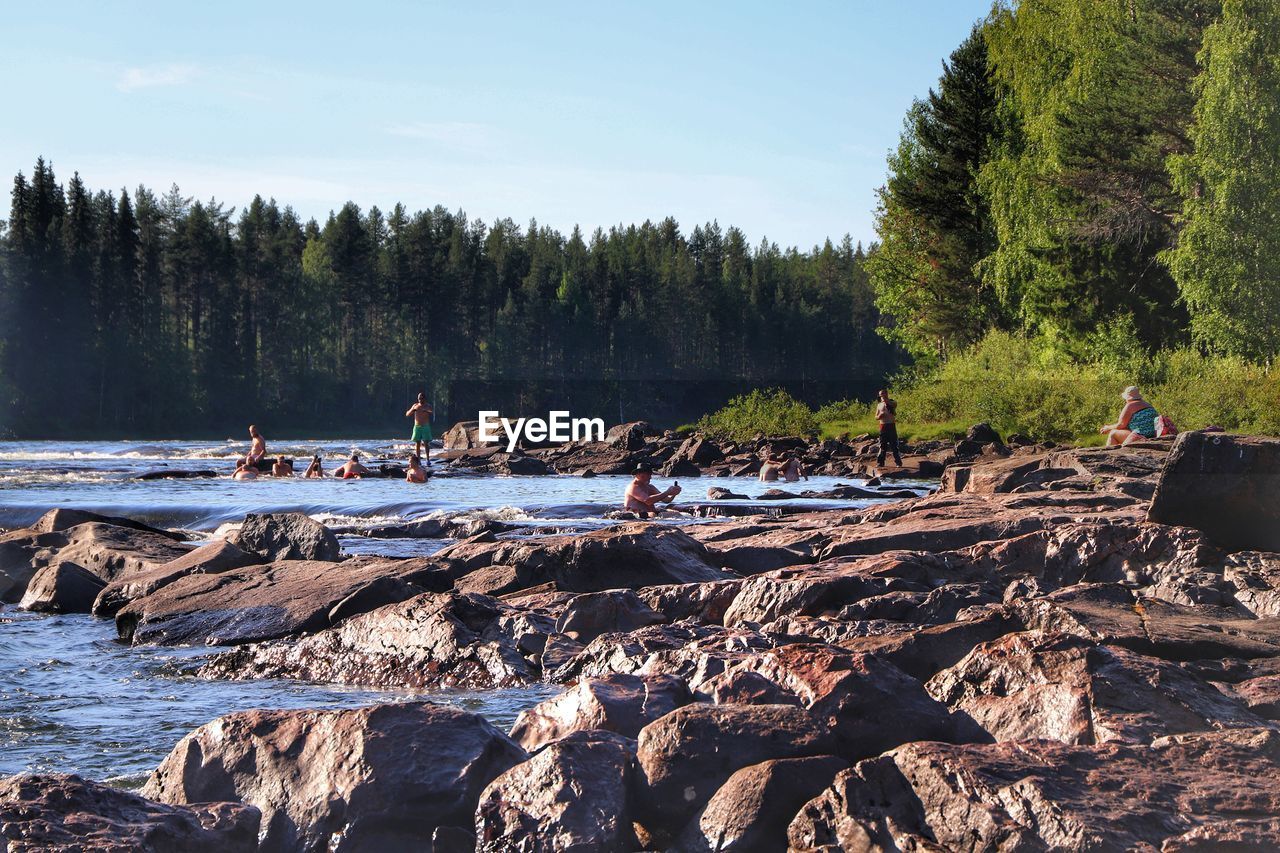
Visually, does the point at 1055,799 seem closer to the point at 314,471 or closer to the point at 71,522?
the point at 71,522

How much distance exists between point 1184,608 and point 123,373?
8063cm

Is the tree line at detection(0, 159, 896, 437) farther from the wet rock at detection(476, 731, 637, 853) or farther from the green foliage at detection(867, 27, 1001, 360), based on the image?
the wet rock at detection(476, 731, 637, 853)

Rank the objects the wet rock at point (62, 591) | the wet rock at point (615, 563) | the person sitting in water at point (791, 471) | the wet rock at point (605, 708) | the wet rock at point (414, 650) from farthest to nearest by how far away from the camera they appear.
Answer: the person sitting in water at point (791, 471)
the wet rock at point (62, 591)
the wet rock at point (615, 563)
the wet rock at point (414, 650)
the wet rock at point (605, 708)

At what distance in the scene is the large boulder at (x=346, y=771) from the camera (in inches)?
213

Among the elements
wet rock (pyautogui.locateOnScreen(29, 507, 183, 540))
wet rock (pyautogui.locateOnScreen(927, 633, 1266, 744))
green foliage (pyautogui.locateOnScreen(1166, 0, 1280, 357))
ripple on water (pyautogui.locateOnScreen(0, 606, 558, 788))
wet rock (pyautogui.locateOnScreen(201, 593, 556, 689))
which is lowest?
ripple on water (pyautogui.locateOnScreen(0, 606, 558, 788))

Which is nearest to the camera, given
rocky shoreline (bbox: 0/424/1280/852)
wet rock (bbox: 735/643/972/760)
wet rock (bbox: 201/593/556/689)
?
rocky shoreline (bbox: 0/424/1280/852)

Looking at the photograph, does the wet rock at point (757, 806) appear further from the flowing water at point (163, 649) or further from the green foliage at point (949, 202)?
the green foliage at point (949, 202)

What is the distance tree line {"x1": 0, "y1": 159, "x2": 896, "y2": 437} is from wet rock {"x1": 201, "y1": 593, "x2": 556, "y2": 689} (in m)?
70.6

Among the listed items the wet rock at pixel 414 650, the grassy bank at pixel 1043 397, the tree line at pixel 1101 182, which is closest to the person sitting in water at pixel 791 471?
the grassy bank at pixel 1043 397

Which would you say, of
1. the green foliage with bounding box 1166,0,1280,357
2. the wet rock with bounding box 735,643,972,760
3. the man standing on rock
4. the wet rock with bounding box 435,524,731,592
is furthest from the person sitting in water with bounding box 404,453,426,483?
the wet rock with bounding box 735,643,972,760

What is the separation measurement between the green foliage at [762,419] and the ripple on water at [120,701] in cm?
3868

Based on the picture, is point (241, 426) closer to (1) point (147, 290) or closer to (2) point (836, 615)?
(1) point (147, 290)

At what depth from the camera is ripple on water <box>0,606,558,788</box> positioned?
713 cm

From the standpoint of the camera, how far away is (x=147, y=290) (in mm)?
89750
